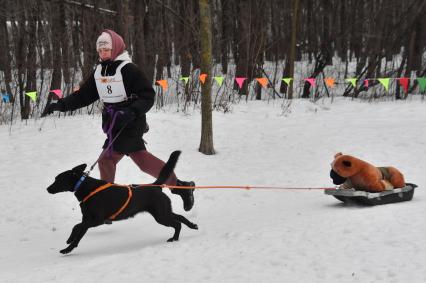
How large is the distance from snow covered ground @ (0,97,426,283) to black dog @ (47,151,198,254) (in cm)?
26

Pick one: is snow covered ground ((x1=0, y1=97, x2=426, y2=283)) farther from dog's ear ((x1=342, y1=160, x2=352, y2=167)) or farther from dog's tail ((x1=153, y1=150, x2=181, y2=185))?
dog's tail ((x1=153, y1=150, x2=181, y2=185))

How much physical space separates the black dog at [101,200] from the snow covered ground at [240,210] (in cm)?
26

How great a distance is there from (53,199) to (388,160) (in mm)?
5494

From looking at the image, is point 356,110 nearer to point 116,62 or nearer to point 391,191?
point 391,191

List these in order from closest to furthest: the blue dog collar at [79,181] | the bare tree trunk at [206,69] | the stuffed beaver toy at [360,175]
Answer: the blue dog collar at [79,181]
the stuffed beaver toy at [360,175]
the bare tree trunk at [206,69]

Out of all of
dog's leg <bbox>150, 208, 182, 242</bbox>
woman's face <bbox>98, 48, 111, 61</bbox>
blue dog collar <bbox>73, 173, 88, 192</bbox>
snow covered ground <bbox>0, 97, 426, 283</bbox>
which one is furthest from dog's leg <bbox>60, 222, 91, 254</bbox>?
woman's face <bbox>98, 48, 111, 61</bbox>

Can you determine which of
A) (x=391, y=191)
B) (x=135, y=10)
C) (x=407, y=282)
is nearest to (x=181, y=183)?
(x=391, y=191)

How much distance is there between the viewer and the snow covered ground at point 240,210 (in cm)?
300

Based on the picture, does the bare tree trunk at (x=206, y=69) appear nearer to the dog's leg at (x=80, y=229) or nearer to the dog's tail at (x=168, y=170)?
the dog's tail at (x=168, y=170)

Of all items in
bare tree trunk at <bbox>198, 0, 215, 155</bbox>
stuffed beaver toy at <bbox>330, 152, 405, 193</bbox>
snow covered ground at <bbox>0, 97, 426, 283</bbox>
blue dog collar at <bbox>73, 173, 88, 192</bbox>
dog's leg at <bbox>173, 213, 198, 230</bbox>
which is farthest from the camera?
bare tree trunk at <bbox>198, 0, 215, 155</bbox>

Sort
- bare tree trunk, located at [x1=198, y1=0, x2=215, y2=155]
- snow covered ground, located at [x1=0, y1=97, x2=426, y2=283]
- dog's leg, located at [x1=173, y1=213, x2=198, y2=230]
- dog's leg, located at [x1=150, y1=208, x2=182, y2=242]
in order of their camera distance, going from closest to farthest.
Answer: snow covered ground, located at [x1=0, y1=97, x2=426, y2=283] < dog's leg, located at [x1=150, y1=208, x2=182, y2=242] < dog's leg, located at [x1=173, y1=213, x2=198, y2=230] < bare tree trunk, located at [x1=198, y1=0, x2=215, y2=155]

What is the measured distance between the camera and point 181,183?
479cm

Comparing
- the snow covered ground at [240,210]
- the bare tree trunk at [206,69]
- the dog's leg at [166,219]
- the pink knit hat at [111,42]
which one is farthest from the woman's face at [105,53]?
the bare tree trunk at [206,69]

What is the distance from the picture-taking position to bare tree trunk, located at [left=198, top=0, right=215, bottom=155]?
7.60 m
